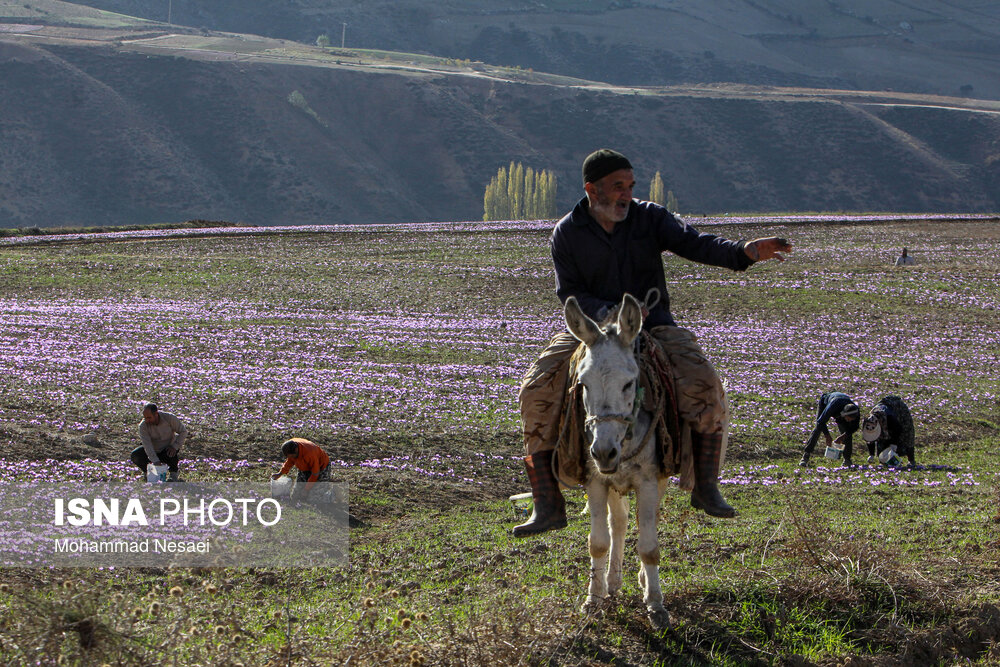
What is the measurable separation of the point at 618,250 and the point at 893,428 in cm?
1017

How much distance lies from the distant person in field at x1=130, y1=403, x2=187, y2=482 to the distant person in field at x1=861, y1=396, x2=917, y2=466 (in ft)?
34.2

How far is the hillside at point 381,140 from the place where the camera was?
123 m

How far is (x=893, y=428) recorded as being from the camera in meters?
15.8

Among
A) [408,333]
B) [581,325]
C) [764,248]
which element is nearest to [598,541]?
[581,325]

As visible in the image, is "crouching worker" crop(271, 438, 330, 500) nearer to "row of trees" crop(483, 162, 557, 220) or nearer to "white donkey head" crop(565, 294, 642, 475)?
"white donkey head" crop(565, 294, 642, 475)

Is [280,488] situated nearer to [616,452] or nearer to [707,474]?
[707,474]

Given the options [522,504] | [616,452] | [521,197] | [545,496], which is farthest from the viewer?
[521,197]

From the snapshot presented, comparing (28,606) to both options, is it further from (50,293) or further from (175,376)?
(50,293)

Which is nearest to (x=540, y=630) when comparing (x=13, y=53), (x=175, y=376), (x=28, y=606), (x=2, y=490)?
(x=28, y=606)

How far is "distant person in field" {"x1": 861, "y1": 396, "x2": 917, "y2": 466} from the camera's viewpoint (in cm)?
1570

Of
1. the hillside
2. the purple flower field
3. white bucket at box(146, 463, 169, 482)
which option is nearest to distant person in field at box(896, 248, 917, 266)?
the purple flower field

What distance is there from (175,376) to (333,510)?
423 inches

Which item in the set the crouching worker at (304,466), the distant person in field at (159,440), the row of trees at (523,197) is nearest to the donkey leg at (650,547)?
the crouching worker at (304,466)

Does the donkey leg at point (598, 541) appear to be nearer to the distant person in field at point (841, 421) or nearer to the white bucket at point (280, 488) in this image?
the white bucket at point (280, 488)
